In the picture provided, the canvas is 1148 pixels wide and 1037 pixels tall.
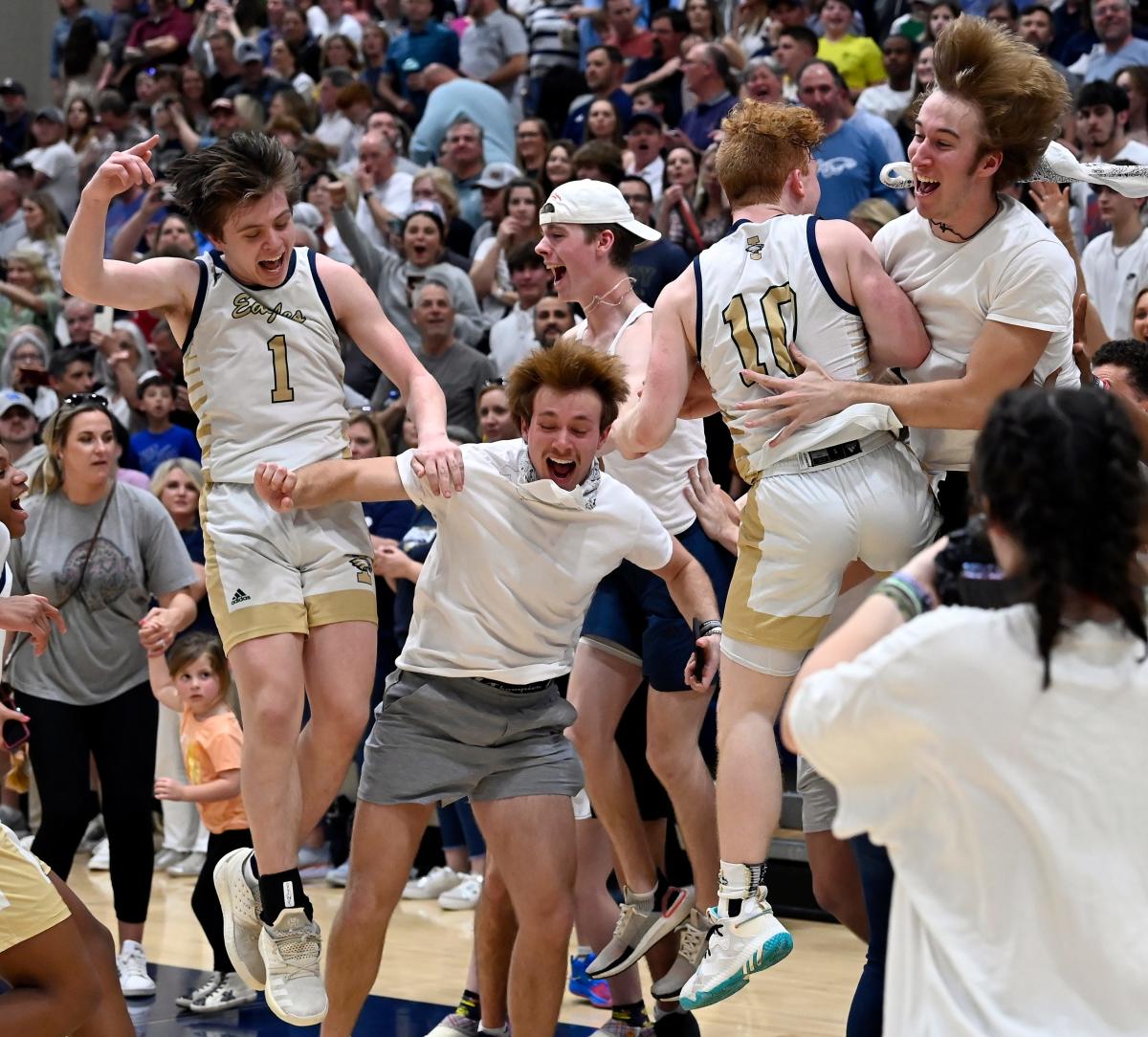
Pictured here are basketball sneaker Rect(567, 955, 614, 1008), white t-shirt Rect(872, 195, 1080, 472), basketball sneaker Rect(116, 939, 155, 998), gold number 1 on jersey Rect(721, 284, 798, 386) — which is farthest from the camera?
basketball sneaker Rect(116, 939, 155, 998)

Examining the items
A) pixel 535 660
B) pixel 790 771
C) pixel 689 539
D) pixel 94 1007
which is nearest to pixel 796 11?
pixel 790 771

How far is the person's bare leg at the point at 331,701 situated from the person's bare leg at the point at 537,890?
0.43 m

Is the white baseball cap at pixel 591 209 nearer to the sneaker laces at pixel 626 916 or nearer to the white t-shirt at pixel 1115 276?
the sneaker laces at pixel 626 916

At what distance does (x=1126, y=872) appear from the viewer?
232cm

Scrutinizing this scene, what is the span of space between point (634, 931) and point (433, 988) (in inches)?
49.6

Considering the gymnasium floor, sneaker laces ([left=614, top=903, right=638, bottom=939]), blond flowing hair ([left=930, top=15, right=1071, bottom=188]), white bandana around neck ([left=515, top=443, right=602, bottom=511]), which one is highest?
blond flowing hair ([left=930, top=15, right=1071, bottom=188])

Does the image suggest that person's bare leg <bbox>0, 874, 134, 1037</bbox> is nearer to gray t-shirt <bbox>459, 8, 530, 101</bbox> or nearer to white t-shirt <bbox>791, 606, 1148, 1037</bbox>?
white t-shirt <bbox>791, 606, 1148, 1037</bbox>

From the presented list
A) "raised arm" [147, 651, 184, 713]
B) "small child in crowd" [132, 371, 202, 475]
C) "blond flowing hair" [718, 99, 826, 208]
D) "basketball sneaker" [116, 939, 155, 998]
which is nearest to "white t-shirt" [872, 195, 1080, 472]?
"blond flowing hair" [718, 99, 826, 208]

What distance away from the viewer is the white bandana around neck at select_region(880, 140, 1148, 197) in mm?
4008

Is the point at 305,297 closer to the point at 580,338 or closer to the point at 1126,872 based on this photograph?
the point at 580,338

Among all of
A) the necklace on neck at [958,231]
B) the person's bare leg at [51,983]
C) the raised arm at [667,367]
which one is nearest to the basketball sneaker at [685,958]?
the raised arm at [667,367]

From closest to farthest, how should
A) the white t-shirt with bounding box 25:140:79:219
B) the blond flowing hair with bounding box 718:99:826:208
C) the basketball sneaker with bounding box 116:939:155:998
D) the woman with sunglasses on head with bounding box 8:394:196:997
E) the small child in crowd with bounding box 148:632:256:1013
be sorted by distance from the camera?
the blond flowing hair with bounding box 718:99:826:208 < the small child in crowd with bounding box 148:632:256:1013 < the basketball sneaker with bounding box 116:939:155:998 < the woman with sunglasses on head with bounding box 8:394:196:997 < the white t-shirt with bounding box 25:140:79:219

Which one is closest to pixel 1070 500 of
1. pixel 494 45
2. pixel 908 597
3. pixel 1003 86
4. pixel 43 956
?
pixel 908 597

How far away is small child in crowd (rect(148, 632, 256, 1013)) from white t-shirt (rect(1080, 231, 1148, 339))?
4.08m
